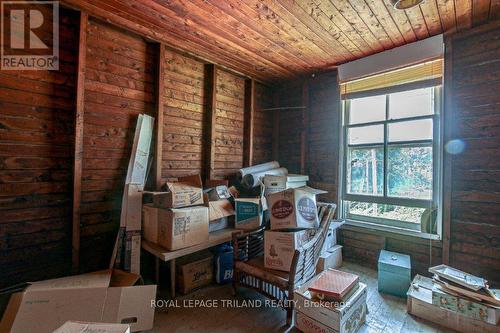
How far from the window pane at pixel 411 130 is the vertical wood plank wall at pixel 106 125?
9.38 ft

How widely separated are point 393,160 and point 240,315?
7.74 feet

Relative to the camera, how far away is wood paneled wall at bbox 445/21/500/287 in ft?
7.26

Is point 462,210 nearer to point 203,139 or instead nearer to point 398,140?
point 398,140

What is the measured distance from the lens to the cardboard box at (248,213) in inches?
97.6

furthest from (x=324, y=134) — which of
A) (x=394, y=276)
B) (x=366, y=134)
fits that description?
(x=394, y=276)

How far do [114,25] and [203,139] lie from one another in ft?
4.76

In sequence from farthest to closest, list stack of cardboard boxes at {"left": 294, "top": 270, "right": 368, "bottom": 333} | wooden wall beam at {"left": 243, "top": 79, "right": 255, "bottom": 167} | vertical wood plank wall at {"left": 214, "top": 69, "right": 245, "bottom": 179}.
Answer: wooden wall beam at {"left": 243, "top": 79, "right": 255, "bottom": 167} → vertical wood plank wall at {"left": 214, "top": 69, "right": 245, "bottom": 179} → stack of cardboard boxes at {"left": 294, "top": 270, "right": 368, "bottom": 333}

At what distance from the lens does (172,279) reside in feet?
7.30

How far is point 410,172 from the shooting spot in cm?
272

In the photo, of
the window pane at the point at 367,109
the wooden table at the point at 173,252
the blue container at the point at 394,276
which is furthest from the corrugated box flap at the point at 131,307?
the window pane at the point at 367,109

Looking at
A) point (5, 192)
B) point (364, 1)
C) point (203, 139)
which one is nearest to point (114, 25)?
point (203, 139)

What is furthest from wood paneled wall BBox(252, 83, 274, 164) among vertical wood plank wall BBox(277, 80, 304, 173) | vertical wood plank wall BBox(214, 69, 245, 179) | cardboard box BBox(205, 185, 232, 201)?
cardboard box BBox(205, 185, 232, 201)

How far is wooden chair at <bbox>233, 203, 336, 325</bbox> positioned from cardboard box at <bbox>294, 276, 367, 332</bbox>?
0.31 feet

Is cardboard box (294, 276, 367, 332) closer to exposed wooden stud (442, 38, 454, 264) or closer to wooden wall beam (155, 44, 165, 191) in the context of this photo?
exposed wooden stud (442, 38, 454, 264)
